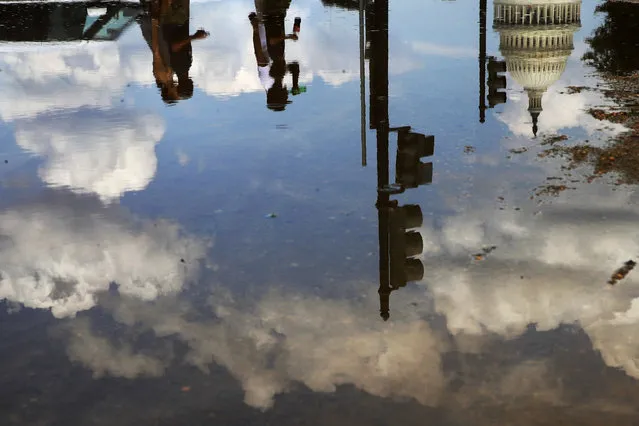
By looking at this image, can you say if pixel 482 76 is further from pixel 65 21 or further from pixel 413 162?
pixel 65 21

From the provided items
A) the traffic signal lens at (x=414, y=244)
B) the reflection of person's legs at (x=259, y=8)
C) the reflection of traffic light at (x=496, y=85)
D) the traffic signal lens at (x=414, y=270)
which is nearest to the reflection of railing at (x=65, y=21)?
the reflection of person's legs at (x=259, y=8)

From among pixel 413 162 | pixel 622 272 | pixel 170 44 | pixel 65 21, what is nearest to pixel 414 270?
pixel 413 162

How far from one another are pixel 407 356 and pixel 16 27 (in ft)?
105

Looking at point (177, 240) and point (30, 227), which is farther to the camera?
point (30, 227)

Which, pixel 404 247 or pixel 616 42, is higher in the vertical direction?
pixel 404 247

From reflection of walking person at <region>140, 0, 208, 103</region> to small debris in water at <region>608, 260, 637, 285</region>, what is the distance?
1256 cm

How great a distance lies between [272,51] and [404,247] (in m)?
18.1

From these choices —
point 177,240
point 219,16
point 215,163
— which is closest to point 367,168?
point 215,163

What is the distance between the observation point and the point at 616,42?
30.6 m

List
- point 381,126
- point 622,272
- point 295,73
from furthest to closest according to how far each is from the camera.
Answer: point 295,73 → point 381,126 → point 622,272

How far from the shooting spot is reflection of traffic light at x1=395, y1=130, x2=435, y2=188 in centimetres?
1225

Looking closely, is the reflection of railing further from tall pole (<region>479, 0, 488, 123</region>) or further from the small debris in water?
the small debris in water

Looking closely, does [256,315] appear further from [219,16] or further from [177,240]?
[219,16]

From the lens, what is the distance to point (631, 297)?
33.2 feet
